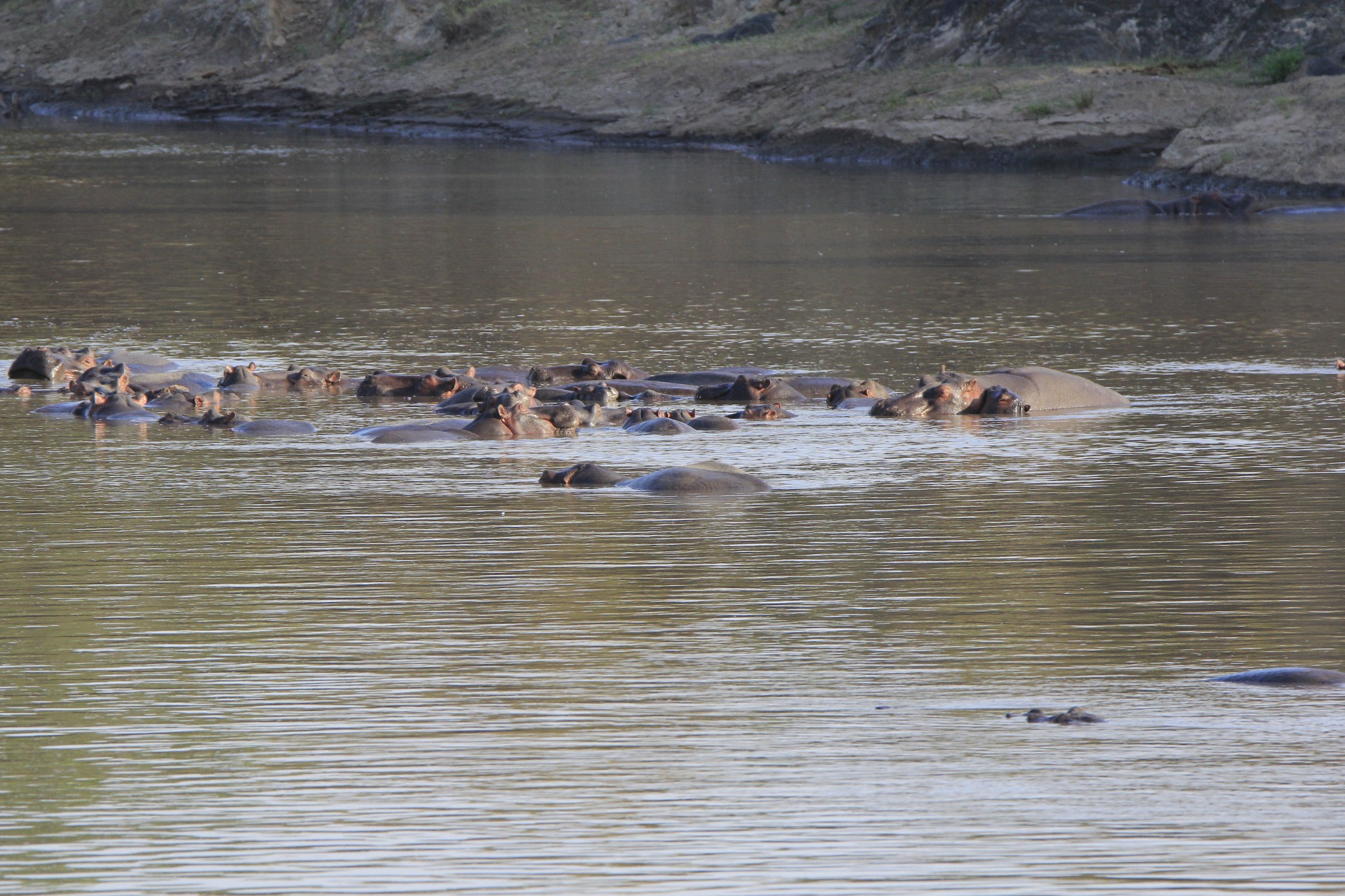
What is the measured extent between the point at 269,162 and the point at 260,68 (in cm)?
2513

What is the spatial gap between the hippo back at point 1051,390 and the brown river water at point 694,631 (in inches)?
17.3

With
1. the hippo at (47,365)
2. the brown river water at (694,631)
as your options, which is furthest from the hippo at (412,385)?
the hippo at (47,365)

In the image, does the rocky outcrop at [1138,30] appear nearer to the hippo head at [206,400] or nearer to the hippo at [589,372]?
the hippo at [589,372]

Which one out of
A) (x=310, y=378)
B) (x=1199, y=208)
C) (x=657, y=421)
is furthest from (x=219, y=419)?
(x=1199, y=208)

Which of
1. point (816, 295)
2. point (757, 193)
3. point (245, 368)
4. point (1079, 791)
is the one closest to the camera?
point (1079, 791)

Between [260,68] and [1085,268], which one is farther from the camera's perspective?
[260,68]

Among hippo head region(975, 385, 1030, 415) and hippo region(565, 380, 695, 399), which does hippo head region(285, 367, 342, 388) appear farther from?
hippo head region(975, 385, 1030, 415)

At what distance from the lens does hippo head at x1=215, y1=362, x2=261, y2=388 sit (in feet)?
53.4

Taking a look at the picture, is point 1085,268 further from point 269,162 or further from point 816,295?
point 269,162

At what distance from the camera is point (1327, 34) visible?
4609cm

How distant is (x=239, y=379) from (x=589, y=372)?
2.57 m

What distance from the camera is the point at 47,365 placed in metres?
16.7

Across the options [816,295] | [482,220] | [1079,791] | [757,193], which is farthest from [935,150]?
[1079,791]

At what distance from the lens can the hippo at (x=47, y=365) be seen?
16734 millimetres
